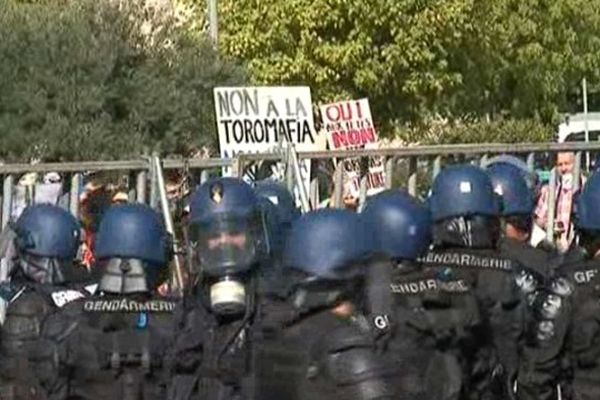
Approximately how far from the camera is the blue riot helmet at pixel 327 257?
6484 millimetres

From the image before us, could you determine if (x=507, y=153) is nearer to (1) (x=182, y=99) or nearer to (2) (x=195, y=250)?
(2) (x=195, y=250)

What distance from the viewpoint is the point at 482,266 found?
8.95 meters

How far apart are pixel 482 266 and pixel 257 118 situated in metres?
4.80

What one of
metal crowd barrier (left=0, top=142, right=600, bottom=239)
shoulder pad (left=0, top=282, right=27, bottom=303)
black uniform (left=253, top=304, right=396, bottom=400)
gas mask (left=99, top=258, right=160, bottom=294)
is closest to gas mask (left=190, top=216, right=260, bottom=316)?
gas mask (left=99, top=258, right=160, bottom=294)

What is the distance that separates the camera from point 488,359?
8.72 metres

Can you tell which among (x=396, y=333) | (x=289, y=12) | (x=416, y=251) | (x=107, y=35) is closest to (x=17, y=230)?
(x=416, y=251)

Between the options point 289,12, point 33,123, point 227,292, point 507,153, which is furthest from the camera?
point 289,12

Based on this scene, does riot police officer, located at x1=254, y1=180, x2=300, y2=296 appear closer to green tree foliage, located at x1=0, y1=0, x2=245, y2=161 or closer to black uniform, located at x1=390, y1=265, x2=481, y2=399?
black uniform, located at x1=390, y1=265, x2=481, y2=399

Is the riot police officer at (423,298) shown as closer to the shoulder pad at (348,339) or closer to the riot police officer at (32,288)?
the shoulder pad at (348,339)

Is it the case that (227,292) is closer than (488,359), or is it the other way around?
(227,292)

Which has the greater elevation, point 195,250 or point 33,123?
point 33,123

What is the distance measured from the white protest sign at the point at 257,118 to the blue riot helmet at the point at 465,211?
155 inches

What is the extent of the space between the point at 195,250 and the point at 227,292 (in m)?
0.63

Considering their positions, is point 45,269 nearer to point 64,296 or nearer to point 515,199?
point 64,296
